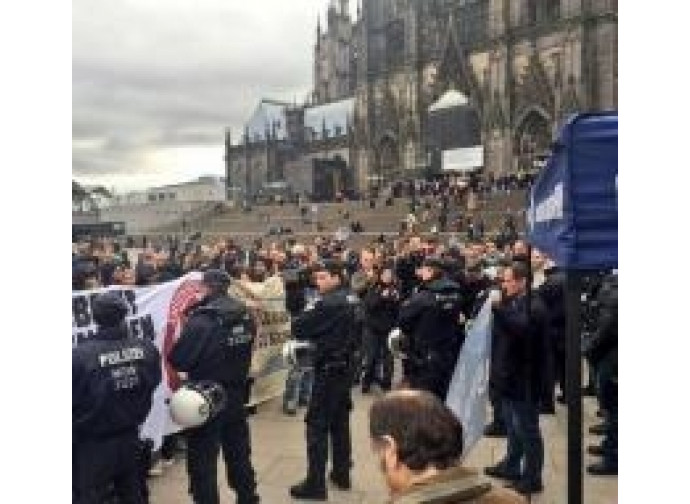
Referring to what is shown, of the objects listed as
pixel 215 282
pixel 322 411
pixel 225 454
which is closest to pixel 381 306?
pixel 322 411

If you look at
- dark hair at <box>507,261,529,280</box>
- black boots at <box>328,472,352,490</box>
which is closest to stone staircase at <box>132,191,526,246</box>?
black boots at <box>328,472,352,490</box>

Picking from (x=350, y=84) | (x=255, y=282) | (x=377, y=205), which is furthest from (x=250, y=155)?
(x=255, y=282)

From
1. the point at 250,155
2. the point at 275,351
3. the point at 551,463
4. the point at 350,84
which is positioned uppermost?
the point at 350,84

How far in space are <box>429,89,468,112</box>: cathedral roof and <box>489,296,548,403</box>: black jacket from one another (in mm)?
44579

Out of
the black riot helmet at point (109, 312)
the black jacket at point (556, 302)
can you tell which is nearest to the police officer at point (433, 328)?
the black jacket at point (556, 302)

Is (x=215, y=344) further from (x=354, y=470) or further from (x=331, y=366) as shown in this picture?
(x=354, y=470)

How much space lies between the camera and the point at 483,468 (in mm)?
7996

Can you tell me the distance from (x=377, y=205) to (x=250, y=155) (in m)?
39.0

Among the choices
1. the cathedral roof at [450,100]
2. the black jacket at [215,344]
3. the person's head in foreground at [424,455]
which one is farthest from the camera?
the cathedral roof at [450,100]

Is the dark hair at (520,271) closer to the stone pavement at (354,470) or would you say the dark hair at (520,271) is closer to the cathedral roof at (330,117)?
the stone pavement at (354,470)

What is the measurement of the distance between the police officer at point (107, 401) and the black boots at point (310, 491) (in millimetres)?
2190

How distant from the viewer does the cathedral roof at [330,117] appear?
73562 mm
